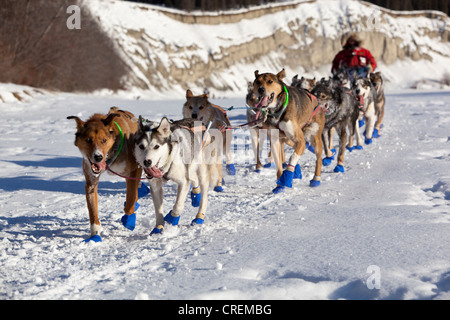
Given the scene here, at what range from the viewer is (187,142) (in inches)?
184

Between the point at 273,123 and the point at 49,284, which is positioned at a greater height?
the point at 273,123

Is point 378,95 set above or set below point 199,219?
above

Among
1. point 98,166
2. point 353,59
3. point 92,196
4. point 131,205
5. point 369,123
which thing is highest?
point 353,59

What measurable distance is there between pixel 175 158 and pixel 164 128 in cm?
29

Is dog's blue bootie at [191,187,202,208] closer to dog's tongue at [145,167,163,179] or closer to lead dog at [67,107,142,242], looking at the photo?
lead dog at [67,107,142,242]

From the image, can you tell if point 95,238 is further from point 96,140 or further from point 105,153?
point 96,140

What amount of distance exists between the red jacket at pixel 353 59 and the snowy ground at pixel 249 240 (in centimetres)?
352

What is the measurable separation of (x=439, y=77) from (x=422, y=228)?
135 ft

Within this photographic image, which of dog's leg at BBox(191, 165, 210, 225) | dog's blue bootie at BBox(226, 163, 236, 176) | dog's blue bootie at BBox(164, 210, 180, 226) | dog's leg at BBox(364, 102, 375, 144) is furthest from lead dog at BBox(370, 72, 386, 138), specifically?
dog's blue bootie at BBox(164, 210, 180, 226)

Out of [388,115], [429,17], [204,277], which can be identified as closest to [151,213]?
[204,277]

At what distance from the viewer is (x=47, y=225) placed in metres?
5.04

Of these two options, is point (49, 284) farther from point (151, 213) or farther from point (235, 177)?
point (235, 177)

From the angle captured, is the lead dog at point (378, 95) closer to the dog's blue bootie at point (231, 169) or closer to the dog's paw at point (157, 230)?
the dog's blue bootie at point (231, 169)

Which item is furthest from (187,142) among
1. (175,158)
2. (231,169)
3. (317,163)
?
(231,169)
